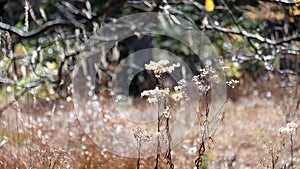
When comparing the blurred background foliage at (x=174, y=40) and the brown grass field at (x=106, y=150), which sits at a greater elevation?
the blurred background foliage at (x=174, y=40)

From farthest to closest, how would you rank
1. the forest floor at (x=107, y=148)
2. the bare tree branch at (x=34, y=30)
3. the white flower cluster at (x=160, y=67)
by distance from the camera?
the bare tree branch at (x=34, y=30) < the forest floor at (x=107, y=148) < the white flower cluster at (x=160, y=67)

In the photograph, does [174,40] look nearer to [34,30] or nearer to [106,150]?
[34,30]

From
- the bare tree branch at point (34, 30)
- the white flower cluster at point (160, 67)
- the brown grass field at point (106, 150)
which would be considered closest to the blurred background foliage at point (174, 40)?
the bare tree branch at point (34, 30)

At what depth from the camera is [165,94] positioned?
2506 mm

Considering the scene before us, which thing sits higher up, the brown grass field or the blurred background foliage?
the blurred background foliage

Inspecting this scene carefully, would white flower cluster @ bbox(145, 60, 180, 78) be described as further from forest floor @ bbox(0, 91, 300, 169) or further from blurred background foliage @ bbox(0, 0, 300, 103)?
blurred background foliage @ bbox(0, 0, 300, 103)

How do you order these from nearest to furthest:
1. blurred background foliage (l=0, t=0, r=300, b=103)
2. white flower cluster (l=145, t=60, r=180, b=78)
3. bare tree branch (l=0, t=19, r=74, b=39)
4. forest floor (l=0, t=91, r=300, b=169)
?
white flower cluster (l=145, t=60, r=180, b=78) → forest floor (l=0, t=91, r=300, b=169) → bare tree branch (l=0, t=19, r=74, b=39) → blurred background foliage (l=0, t=0, r=300, b=103)

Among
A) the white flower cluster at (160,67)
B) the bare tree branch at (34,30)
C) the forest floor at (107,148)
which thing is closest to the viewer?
the white flower cluster at (160,67)

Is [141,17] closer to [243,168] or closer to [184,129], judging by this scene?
[184,129]

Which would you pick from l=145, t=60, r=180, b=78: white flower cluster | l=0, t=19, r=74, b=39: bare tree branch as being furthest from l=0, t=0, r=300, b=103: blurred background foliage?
l=145, t=60, r=180, b=78: white flower cluster

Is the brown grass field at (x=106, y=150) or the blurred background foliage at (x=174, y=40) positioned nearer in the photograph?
the brown grass field at (x=106, y=150)

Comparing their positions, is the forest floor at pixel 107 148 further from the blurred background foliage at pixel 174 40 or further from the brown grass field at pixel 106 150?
the blurred background foliage at pixel 174 40

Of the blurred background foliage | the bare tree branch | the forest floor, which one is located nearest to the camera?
the forest floor

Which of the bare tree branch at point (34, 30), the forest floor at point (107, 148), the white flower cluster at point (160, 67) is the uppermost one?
the bare tree branch at point (34, 30)
